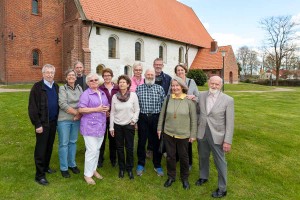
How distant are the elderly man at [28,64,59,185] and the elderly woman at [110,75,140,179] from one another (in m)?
0.97

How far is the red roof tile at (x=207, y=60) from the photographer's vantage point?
32250mm

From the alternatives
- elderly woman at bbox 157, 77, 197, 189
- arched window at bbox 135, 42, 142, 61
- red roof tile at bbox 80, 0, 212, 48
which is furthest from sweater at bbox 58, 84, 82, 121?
arched window at bbox 135, 42, 142, 61

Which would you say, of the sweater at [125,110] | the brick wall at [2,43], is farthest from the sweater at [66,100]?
the brick wall at [2,43]

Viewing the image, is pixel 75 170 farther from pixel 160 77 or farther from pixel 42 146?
pixel 160 77

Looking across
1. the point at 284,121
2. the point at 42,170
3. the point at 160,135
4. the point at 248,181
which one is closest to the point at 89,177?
the point at 42,170

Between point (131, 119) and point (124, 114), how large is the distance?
0.49ft

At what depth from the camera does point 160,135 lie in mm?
4520

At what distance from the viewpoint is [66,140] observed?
4578mm

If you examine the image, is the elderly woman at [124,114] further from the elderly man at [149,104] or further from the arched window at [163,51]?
the arched window at [163,51]

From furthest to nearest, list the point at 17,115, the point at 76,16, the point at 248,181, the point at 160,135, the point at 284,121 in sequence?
1. the point at 76,16
2. the point at 284,121
3. the point at 17,115
4. the point at 248,181
5. the point at 160,135

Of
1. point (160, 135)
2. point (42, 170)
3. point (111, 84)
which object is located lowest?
point (42, 170)

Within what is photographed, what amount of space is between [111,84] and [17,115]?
5505 millimetres

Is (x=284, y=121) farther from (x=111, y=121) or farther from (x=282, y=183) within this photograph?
(x=111, y=121)

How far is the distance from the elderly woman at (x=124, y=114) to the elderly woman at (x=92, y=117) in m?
0.18
